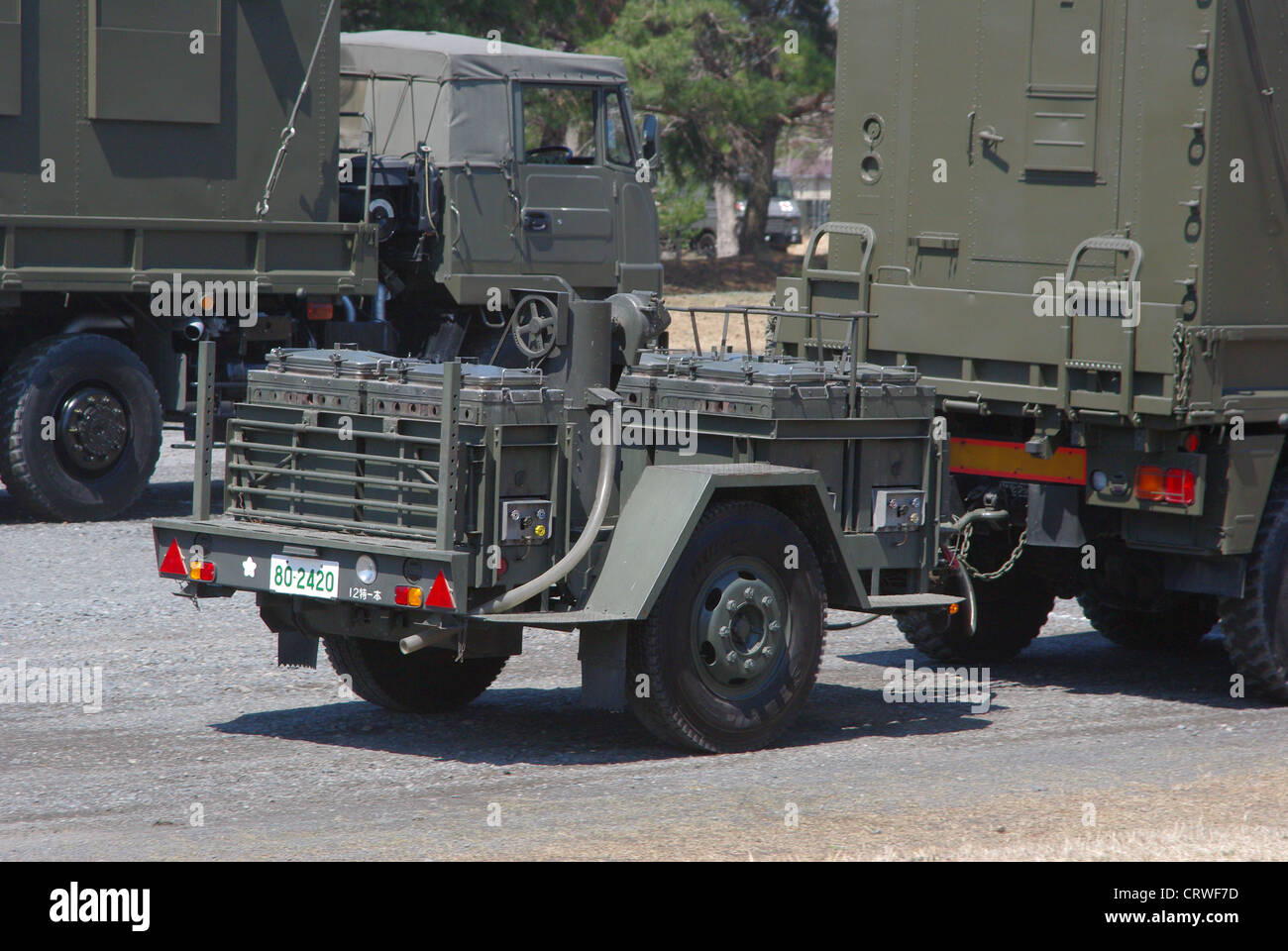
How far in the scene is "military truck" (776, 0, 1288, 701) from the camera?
352 inches

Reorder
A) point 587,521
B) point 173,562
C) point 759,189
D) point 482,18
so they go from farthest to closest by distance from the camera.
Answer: point 759,189 → point 482,18 → point 587,521 → point 173,562

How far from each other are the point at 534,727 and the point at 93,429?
730cm

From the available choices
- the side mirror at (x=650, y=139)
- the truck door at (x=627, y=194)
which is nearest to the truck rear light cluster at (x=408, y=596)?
the truck door at (x=627, y=194)

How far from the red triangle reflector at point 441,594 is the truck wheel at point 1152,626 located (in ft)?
15.1

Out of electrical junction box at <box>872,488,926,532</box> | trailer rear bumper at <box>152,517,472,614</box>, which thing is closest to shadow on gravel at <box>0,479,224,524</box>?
trailer rear bumper at <box>152,517,472,614</box>

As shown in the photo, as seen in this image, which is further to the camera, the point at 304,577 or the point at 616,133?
the point at 616,133

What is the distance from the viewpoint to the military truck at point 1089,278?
8945 mm

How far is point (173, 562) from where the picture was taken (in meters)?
8.29

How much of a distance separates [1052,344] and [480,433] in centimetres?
302

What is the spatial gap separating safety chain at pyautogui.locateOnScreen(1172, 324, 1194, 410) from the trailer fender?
180 cm

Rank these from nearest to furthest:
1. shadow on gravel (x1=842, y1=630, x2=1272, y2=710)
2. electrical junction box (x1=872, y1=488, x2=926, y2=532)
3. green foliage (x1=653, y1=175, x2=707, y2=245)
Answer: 1. electrical junction box (x1=872, y1=488, x2=926, y2=532)
2. shadow on gravel (x1=842, y1=630, x2=1272, y2=710)
3. green foliage (x1=653, y1=175, x2=707, y2=245)

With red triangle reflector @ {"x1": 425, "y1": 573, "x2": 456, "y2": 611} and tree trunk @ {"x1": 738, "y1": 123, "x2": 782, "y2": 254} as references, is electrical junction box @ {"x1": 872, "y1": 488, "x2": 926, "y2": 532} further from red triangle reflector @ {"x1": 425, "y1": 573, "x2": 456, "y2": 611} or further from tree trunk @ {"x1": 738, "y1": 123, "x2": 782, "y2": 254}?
tree trunk @ {"x1": 738, "y1": 123, "x2": 782, "y2": 254}
